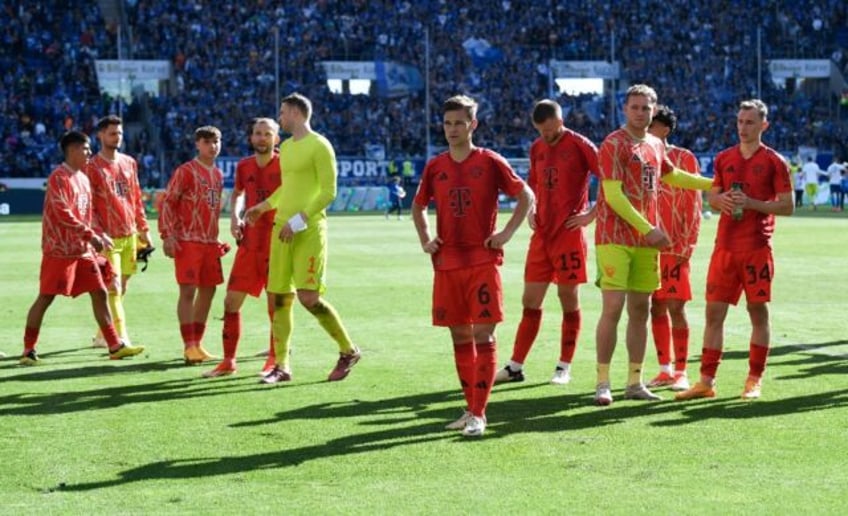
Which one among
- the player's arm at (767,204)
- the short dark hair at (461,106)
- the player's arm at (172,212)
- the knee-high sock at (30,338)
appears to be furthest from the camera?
the player's arm at (172,212)

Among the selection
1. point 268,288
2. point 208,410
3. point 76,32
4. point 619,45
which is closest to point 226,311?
point 268,288

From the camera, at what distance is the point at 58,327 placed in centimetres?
1416

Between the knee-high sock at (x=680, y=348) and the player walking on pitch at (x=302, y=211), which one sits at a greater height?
the player walking on pitch at (x=302, y=211)

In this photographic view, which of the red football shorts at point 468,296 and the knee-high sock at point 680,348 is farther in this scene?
the knee-high sock at point 680,348

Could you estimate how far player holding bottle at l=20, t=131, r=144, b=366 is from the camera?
1107cm

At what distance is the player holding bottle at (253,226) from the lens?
1059 centimetres

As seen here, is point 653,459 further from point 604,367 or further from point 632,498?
point 604,367

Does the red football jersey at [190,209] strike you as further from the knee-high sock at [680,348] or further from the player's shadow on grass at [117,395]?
the knee-high sock at [680,348]

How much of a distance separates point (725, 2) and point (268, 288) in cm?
5287

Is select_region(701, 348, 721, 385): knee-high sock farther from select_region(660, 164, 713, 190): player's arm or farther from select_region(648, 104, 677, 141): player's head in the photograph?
select_region(648, 104, 677, 141): player's head

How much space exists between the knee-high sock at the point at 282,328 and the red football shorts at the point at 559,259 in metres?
1.82

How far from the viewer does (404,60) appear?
54.0m

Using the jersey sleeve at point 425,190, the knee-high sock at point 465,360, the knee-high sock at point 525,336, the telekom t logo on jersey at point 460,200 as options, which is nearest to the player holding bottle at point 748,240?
the knee-high sock at point 525,336

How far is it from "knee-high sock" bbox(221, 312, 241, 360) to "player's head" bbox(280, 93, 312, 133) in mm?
1709
